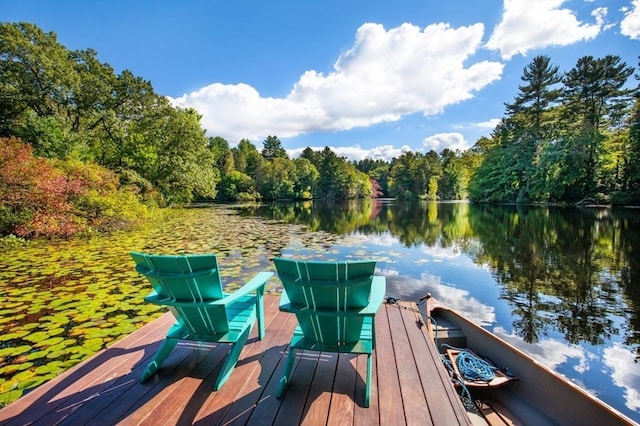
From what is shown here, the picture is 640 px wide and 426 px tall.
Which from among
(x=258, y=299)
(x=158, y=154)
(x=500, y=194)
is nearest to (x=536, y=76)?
(x=500, y=194)

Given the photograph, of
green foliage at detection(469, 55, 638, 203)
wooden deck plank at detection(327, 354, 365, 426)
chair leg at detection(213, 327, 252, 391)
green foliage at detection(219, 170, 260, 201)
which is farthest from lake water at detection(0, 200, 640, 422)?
green foliage at detection(219, 170, 260, 201)

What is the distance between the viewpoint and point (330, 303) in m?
1.83

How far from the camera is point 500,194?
33.6m

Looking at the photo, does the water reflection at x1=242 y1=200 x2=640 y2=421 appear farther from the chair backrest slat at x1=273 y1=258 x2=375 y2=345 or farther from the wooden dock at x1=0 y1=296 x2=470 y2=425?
the chair backrest slat at x1=273 y1=258 x2=375 y2=345

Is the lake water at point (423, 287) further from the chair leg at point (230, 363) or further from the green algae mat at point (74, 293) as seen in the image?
the chair leg at point (230, 363)

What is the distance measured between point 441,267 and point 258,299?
6584 mm

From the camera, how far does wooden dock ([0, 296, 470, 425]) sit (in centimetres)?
171

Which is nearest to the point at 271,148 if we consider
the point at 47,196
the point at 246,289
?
the point at 47,196

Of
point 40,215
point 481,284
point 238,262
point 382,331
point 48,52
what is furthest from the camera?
point 48,52

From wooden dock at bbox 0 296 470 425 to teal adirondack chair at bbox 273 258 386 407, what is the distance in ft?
0.53

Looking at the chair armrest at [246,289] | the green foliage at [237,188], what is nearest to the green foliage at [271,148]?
the green foliage at [237,188]

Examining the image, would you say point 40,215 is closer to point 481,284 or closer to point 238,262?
point 238,262

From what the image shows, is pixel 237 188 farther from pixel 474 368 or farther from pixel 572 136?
pixel 474 368

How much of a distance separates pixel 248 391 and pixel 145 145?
21.1 m
